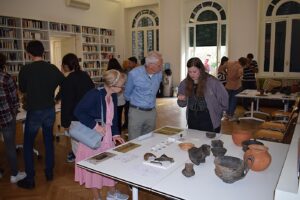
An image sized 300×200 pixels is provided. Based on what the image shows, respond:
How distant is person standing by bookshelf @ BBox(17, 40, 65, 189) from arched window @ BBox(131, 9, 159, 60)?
908 centimetres

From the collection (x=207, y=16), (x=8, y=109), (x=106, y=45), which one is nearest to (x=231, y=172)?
(x=8, y=109)

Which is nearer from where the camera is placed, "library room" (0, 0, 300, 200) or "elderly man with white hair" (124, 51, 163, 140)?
"library room" (0, 0, 300, 200)

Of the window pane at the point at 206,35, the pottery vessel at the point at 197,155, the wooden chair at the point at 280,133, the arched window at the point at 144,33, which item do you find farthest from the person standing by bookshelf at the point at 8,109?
the arched window at the point at 144,33

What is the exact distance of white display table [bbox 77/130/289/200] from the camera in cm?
153

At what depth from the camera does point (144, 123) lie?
307cm

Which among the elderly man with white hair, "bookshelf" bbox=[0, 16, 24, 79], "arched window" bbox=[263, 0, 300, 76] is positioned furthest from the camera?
"arched window" bbox=[263, 0, 300, 76]

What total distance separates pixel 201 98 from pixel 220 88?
232mm

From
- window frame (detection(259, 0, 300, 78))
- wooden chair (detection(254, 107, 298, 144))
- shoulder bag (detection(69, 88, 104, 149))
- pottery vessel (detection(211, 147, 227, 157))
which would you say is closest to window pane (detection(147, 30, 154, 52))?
window frame (detection(259, 0, 300, 78))

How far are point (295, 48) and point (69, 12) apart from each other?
26.0 feet

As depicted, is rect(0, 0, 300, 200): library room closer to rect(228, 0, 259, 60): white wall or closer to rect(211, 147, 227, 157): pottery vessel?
rect(211, 147, 227, 157): pottery vessel

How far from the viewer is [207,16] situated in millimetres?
10438

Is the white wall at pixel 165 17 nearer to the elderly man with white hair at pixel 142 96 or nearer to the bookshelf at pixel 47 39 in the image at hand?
the bookshelf at pixel 47 39

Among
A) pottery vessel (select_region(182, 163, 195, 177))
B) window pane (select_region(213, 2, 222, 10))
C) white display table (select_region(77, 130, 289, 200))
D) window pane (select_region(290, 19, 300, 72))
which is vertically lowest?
white display table (select_region(77, 130, 289, 200))

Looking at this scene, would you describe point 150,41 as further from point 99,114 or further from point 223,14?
point 99,114
